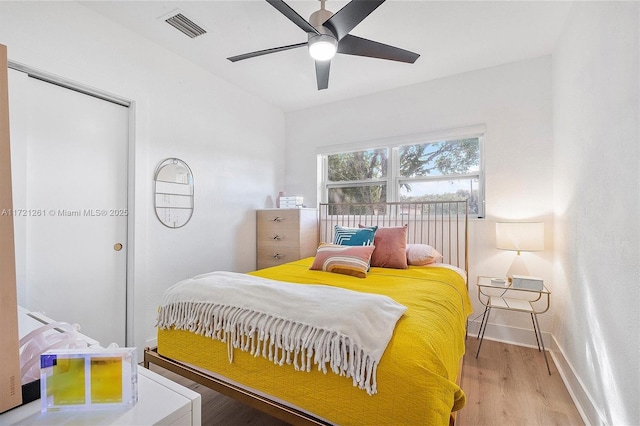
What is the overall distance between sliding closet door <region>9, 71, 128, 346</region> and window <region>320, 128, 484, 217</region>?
95.1 inches

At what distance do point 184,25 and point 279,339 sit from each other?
2.47 meters

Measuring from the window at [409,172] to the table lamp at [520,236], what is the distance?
50 centimetres

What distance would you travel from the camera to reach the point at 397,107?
337cm

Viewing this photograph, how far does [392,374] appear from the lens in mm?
1038

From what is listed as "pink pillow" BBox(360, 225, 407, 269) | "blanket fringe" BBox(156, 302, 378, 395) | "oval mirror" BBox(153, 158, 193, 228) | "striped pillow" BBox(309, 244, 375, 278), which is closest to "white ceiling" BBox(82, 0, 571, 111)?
"oval mirror" BBox(153, 158, 193, 228)

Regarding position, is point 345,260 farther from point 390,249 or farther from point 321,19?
point 321,19

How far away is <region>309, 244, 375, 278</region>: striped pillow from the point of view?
7.60ft

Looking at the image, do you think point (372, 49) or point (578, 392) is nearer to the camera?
point (578, 392)

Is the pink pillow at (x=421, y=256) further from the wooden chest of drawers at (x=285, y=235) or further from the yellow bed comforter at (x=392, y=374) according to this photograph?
the wooden chest of drawers at (x=285, y=235)

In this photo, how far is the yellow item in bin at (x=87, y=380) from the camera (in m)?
0.60

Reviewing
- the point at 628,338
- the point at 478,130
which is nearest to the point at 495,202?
the point at 478,130

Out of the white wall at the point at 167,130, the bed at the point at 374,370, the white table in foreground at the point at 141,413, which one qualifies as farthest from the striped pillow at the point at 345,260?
the white table in foreground at the point at 141,413

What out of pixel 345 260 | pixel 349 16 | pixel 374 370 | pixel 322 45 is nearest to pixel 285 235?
pixel 345 260

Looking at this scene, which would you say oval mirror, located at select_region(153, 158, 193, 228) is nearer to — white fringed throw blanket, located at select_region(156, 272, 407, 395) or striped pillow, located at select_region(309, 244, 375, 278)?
white fringed throw blanket, located at select_region(156, 272, 407, 395)
